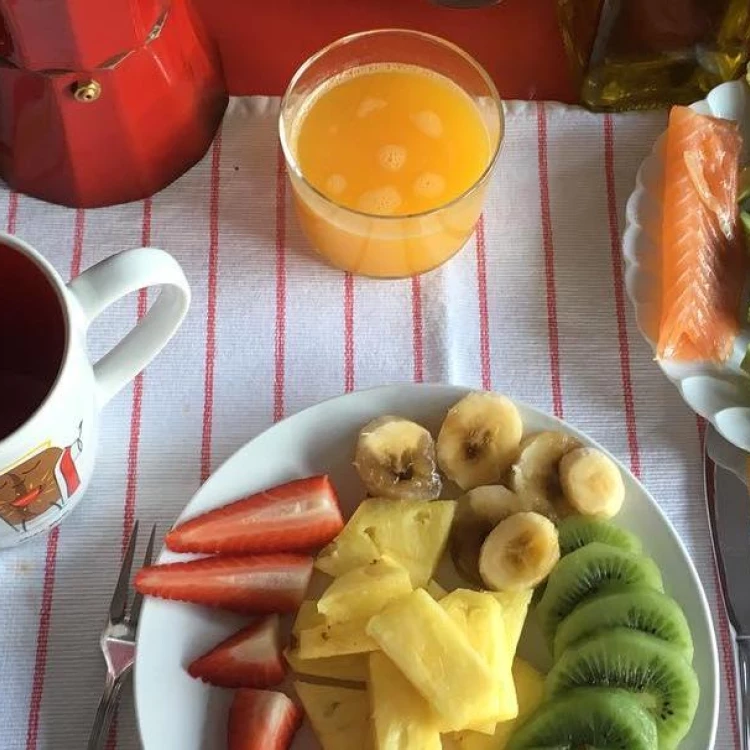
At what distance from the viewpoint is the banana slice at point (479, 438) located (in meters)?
0.85

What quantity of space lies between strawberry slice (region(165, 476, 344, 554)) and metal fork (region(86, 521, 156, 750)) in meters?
0.06

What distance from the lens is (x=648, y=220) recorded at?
987 millimetres

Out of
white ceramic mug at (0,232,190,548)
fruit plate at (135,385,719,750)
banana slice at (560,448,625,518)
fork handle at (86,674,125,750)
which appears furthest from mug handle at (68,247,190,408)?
banana slice at (560,448,625,518)

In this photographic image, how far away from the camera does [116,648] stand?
825 millimetres

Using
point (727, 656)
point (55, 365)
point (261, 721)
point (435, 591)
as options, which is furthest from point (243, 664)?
point (727, 656)

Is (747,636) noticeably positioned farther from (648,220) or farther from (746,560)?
(648,220)

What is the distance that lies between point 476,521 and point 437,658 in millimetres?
128

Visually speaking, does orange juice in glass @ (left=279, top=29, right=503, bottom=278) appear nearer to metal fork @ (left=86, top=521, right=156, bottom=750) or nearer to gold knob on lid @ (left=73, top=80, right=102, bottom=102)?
gold knob on lid @ (left=73, top=80, right=102, bottom=102)

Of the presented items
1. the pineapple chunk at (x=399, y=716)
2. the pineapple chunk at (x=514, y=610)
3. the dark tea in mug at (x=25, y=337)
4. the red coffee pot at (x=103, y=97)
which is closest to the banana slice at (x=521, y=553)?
the pineapple chunk at (x=514, y=610)

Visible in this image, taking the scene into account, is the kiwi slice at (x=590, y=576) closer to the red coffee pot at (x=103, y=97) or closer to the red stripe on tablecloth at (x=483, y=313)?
the red stripe on tablecloth at (x=483, y=313)

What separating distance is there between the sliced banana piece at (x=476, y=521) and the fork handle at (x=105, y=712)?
0.88 ft

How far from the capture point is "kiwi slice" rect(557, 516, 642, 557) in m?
0.83

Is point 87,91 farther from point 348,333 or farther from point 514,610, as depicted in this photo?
point 514,610

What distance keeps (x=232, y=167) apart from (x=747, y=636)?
0.60 metres
